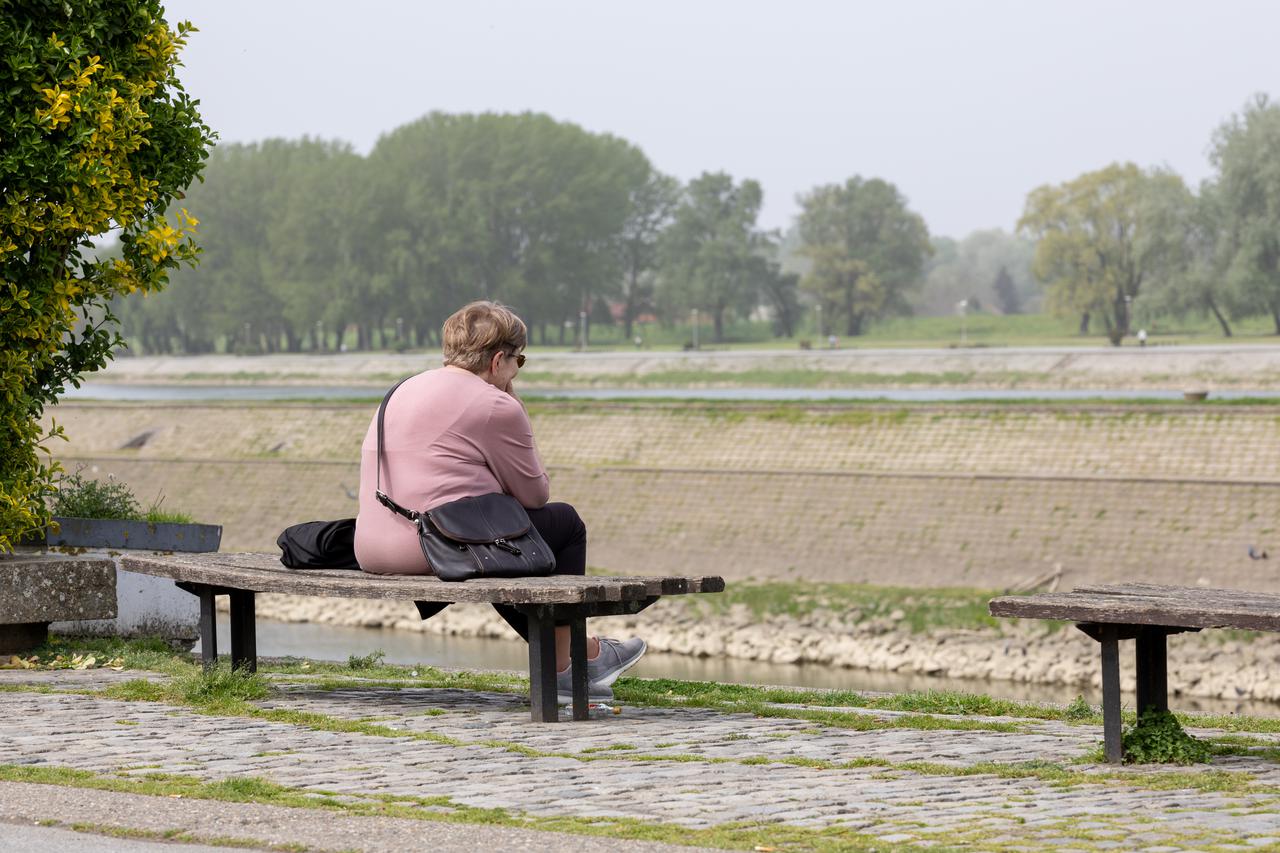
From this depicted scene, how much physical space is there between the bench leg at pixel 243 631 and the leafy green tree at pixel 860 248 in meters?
97.1

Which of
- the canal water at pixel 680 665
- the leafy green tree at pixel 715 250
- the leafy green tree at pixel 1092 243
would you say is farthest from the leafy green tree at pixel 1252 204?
the canal water at pixel 680 665

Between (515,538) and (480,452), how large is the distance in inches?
16.4

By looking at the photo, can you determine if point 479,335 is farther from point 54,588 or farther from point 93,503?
point 93,503

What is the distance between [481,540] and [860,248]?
4045 inches

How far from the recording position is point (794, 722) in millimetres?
8195

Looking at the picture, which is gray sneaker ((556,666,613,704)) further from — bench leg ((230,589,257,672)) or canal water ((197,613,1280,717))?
canal water ((197,613,1280,717))

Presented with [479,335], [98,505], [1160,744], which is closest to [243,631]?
[479,335]

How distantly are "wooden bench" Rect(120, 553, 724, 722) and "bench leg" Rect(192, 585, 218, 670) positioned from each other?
0.37m

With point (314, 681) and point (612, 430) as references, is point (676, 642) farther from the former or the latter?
point (314, 681)

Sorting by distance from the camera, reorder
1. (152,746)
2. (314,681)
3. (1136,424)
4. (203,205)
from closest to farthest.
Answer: (152,746)
(314,681)
(1136,424)
(203,205)

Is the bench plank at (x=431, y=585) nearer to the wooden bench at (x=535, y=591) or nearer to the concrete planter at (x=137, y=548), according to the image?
the wooden bench at (x=535, y=591)

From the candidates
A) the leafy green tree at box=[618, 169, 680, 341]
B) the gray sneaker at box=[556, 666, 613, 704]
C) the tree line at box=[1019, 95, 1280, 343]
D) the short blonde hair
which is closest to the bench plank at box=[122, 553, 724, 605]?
the gray sneaker at box=[556, 666, 613, 704]

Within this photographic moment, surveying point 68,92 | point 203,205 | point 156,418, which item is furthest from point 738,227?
point 68,92

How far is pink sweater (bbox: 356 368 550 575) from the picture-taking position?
26.8 ft
